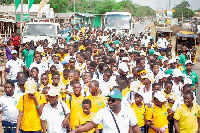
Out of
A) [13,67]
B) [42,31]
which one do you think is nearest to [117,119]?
[13,67]

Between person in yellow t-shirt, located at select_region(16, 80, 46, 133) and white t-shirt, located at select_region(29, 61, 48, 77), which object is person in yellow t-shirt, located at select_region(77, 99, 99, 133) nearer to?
person in yellow t-shirt, located at select_region(16, 80, 46, 133)

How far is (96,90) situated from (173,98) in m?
1.69

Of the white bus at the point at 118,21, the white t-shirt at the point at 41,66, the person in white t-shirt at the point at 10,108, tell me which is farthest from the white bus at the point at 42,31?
the white bus at the point at 118,21

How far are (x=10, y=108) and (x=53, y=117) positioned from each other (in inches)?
47.1

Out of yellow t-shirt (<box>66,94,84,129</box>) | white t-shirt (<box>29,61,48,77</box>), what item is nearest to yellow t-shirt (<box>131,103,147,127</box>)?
yellow t-shirt (<box>66,94,84,129</box>)

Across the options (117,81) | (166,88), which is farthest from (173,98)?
(117,81)

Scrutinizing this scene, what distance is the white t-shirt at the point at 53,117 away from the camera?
17.1 ft

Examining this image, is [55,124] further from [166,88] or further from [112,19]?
[112,19]

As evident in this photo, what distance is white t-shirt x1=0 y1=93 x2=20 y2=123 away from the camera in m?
5.96

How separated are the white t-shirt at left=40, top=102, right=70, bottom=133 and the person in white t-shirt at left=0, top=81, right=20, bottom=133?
37.8 inches

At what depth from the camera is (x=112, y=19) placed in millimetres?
29484

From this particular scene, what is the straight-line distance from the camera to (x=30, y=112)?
5.57 meters

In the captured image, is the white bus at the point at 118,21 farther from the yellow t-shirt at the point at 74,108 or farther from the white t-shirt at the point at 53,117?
the white t-shirt at the point at 53,117

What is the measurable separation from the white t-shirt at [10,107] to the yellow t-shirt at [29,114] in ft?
1.45
